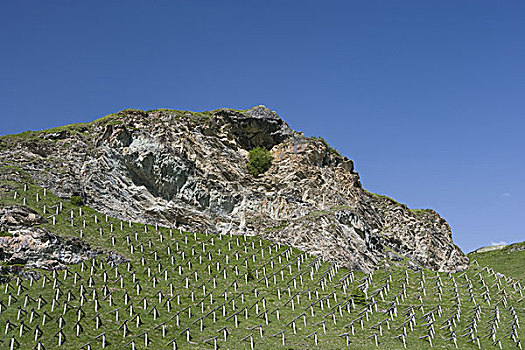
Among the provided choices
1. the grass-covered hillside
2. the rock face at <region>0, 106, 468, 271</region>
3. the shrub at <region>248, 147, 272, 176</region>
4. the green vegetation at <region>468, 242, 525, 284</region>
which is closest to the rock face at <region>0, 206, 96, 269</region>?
the grass-covered hillside

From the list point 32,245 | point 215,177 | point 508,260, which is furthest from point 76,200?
point 508,260

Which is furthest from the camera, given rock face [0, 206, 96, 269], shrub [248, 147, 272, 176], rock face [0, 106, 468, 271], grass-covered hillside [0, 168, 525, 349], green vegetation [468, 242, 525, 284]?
shrub [248, 147, 272, 176]

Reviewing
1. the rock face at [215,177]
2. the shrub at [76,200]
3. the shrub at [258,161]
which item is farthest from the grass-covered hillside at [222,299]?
the shrub at [258,161]

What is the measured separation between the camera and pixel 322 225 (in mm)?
58781

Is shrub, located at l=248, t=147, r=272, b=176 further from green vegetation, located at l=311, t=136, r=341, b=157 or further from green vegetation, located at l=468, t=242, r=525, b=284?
green vegetation, located at l=468, t=242, r=525, b=284

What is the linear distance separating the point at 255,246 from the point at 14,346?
3041 centimetres

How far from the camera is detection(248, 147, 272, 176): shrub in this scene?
228 ft

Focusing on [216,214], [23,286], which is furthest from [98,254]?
[216,214]

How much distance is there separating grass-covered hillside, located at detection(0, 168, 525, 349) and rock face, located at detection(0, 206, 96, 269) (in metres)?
1.49

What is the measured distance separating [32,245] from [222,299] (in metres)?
18.8

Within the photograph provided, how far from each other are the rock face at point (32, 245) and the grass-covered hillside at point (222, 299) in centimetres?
149

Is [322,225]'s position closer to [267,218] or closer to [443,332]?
A: [267,218]

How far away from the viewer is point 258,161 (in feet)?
230

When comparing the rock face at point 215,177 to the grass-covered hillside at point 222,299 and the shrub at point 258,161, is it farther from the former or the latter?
the grass-covered hillside at point 222,299
